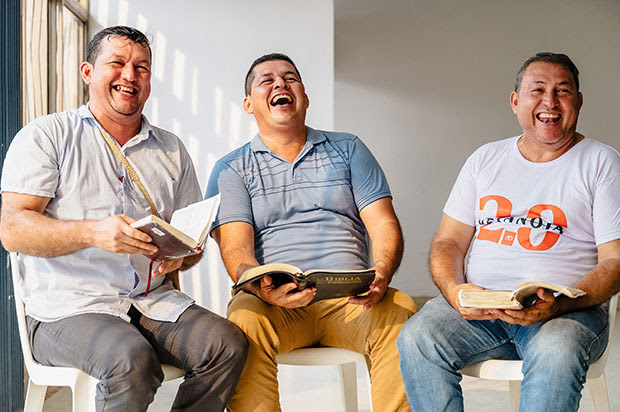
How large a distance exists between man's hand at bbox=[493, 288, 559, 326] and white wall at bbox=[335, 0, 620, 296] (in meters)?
4.53

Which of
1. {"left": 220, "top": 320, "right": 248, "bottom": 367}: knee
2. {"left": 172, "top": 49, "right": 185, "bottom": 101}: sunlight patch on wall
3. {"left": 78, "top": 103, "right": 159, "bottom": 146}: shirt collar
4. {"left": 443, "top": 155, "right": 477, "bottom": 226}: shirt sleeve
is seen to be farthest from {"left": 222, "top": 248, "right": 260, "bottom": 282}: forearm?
{"left": 172, "top": 49, "right": 185, "bottom": 101}: sunlight patch on wall

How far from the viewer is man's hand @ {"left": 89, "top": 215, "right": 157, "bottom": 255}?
1.54 meters

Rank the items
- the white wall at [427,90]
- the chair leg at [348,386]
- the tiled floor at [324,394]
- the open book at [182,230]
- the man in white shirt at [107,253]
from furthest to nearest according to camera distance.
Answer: the white wall at [427,90] → the tiled floor at [324,394] → the chair leg at [348,386] → the man in white shirt at [107,253] → the open book at [182,230]

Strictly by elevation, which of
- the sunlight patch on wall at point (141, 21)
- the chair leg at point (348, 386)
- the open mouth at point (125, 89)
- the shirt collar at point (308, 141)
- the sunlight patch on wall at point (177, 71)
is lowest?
the chair leg at point (348, 386)

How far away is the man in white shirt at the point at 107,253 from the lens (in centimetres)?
160

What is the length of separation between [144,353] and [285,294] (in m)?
0.39

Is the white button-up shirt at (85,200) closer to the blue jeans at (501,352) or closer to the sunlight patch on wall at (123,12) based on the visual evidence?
the blue jeans at (501,352)

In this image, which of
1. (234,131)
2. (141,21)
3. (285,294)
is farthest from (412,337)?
(141,21)

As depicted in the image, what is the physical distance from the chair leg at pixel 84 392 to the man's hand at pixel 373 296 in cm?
73

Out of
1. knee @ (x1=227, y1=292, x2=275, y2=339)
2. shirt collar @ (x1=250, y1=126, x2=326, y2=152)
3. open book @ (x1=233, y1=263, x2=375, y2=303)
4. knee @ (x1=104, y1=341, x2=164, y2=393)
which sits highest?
shirt collar @ (x1=250, y1=126, x2=326, y2=152)

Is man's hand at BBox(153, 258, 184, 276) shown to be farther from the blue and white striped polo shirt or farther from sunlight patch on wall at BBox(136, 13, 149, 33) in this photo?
sunlight patch on wall at BBox(136, 13, 149, 33)

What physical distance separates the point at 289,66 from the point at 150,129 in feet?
1.79

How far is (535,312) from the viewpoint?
5.43 ft

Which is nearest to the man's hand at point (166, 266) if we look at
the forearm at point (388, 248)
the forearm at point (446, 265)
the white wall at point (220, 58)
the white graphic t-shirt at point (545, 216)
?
the forearm at point (388, 248)
